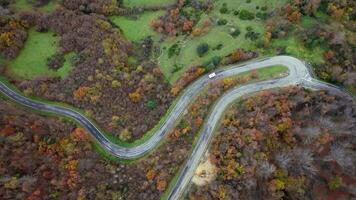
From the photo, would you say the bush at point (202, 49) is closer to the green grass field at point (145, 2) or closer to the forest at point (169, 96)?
the forest at point (169, 96)

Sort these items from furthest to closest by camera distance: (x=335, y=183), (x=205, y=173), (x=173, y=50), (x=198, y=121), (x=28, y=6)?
1. (x=28, y=6)
2. (x=173, y=50)
3. (x=198, y=121)
4. (x=335, y=183)
5. (x=205, y=173)

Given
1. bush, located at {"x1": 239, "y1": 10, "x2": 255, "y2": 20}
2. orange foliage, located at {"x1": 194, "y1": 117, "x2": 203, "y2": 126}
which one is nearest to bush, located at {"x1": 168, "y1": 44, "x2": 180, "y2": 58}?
bush, located at {"x1": 239, "y1": 10, "x2": 255, "y2": 20}

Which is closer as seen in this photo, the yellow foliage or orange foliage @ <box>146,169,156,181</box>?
the yellow foliage

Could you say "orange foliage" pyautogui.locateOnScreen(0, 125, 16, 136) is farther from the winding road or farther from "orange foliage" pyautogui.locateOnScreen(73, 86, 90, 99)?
"orange foliage" pyautogui.locateOnScreen(73, 86, 90, 99)

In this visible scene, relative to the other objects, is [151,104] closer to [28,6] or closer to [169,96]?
[169,96]

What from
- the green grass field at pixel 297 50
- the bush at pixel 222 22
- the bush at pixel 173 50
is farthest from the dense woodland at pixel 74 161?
the bush at pixel 222 22

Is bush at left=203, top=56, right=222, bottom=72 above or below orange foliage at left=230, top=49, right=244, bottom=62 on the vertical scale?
below

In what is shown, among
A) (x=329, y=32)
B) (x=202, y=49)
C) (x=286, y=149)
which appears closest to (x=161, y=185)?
(x=286, y=149)
